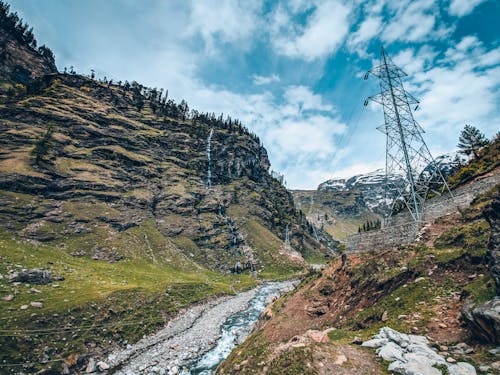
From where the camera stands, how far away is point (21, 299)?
3528cm

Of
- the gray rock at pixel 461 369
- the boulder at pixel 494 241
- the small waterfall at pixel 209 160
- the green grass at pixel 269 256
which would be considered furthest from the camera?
the small waterfall at pixel 209 160

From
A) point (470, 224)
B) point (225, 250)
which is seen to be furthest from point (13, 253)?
point (470, 224)

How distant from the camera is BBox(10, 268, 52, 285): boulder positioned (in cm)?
3981

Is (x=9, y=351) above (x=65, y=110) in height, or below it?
below

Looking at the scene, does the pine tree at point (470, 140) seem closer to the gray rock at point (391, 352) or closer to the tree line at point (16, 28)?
the gray rock at point (391, 352)

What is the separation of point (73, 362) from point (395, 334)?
3318 cm

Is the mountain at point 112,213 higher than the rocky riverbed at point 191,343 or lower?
higher

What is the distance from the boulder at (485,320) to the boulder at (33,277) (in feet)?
176

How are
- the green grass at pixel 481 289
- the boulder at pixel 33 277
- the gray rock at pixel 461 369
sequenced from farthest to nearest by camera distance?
the boulder at pixel 33 277
the green grass at pixel 481 289
the gray rock at pixel 461 369

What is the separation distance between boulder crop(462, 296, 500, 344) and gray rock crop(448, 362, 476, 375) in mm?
1880

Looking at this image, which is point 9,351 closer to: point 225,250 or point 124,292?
point 124,292

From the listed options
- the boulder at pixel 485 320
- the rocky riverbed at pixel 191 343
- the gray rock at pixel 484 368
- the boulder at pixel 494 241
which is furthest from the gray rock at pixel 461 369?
the rocky riverbed at pixel 191 343

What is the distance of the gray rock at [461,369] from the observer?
9.91m

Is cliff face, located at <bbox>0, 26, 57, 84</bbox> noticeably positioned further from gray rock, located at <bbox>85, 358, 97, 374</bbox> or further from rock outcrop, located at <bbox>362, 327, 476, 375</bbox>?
rock outcrop, located at <bbox>362, 327, 476, 375</bbox>
